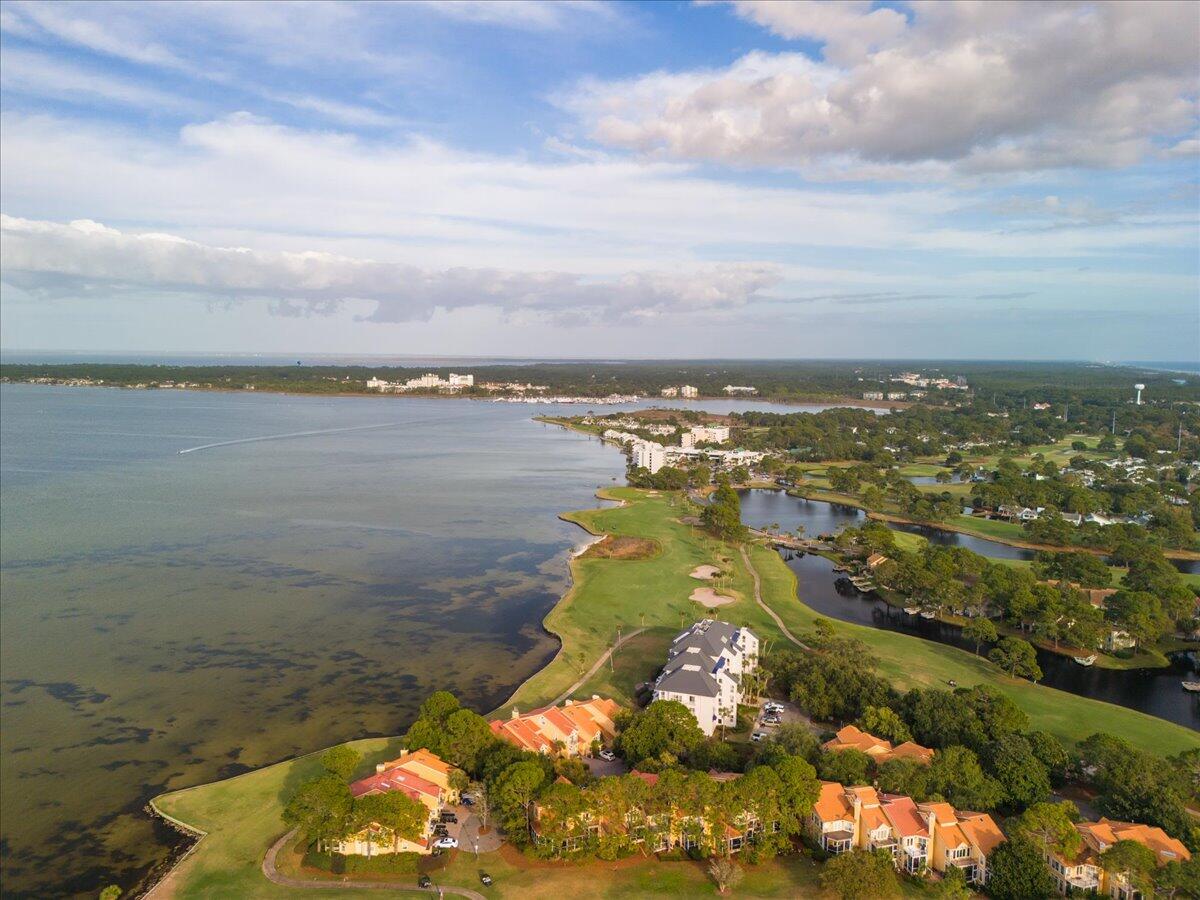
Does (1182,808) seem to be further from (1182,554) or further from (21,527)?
(21,527)

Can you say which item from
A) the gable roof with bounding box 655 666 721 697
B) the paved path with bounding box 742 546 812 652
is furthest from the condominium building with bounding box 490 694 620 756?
the paved path with bounding box 742 546 812 652

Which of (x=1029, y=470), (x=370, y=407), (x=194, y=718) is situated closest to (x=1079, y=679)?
(x=194, y=718)

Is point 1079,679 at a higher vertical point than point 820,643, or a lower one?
lower

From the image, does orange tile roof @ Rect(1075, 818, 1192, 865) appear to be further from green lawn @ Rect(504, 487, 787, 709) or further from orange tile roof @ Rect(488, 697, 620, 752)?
green lawn @ Rect(504, 487, 787, 709)

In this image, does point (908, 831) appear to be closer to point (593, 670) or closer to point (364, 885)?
point (364, 885)

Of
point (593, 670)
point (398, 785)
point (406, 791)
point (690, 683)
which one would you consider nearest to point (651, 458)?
point (593, 670)

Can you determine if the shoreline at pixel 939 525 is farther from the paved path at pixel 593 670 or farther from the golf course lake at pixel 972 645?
the paved path at pixel 593 670
